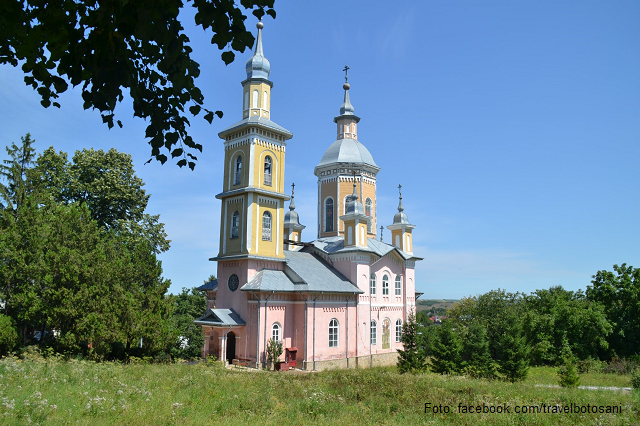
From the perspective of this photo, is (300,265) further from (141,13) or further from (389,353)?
(141,13)

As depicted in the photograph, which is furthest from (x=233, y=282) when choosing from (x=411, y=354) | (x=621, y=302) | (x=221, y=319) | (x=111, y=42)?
(x=621, y=302)

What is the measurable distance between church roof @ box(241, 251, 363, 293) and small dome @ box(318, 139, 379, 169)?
7523 mm

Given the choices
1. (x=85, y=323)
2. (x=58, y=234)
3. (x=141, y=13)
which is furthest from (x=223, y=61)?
(x=58, y=234)

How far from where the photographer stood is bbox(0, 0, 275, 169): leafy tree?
384cm

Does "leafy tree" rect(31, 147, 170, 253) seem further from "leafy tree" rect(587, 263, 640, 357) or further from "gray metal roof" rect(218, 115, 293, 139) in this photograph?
"leafy tree" rect(587, 263, 640, 357)

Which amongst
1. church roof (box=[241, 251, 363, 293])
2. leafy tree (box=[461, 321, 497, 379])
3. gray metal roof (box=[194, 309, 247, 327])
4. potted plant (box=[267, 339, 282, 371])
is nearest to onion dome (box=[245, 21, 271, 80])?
church roof (box=[241, 251, 363, 293])

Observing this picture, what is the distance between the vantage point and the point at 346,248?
2422 cm

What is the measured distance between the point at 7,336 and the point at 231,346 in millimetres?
8738

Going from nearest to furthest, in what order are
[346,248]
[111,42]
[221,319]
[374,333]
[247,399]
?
[111,42] < [247,399] < [221,319] < [346,248] < [374,333]

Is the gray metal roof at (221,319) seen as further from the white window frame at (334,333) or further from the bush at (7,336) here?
the bush at (7,336)

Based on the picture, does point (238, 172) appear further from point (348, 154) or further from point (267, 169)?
point (348, 154)

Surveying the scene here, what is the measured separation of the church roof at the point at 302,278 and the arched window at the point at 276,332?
1.65 meters

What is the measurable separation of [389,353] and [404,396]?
14777mm

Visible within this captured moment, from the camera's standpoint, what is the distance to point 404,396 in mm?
10906
